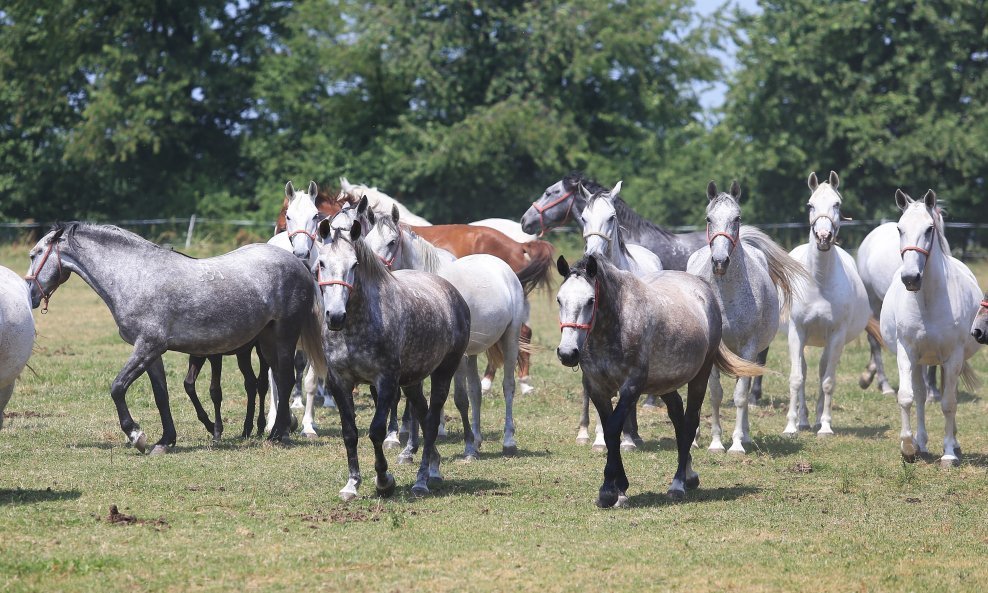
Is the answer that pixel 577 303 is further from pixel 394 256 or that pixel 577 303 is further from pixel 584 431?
pixel 584 431

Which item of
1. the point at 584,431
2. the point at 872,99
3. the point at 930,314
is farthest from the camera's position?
the point at 872,99

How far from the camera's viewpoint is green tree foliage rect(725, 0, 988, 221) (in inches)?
1227

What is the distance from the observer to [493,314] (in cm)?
1003

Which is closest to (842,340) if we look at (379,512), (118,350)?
(379,512)

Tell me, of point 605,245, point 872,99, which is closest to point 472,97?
point 872,99

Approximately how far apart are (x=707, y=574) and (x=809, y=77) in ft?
89.6

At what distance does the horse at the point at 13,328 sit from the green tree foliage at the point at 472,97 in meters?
23.9

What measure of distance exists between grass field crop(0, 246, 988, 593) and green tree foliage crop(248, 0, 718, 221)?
20944 millimetres

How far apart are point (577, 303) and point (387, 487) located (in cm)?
183

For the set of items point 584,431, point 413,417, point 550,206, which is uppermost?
point 550,206

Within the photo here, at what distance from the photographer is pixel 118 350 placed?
54.5 feet

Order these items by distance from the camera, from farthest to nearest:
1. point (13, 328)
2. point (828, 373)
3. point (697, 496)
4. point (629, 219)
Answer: point (629, 219) < point (828, 373) < point (697, 496) < point (13, 328)

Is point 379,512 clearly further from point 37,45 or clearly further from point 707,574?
point 37,45

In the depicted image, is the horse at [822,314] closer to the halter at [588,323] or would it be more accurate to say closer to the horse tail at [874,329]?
the horse tail at [874,329]
